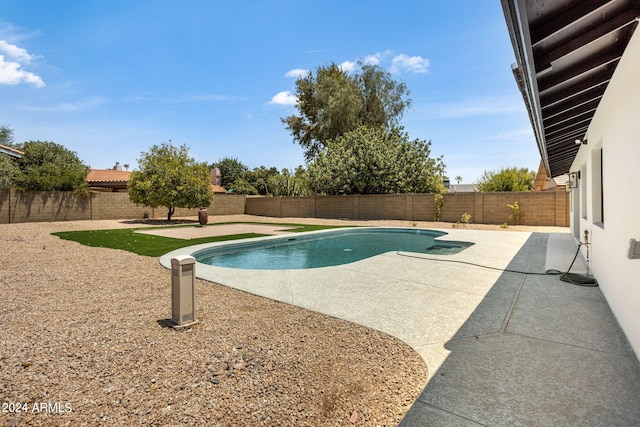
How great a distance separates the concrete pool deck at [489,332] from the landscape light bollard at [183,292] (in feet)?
4.54

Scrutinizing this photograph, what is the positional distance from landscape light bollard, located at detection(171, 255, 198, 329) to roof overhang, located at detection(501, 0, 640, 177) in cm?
362

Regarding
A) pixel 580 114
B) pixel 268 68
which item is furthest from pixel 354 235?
pixel 580 114

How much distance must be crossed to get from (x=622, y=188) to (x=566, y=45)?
5.34ft

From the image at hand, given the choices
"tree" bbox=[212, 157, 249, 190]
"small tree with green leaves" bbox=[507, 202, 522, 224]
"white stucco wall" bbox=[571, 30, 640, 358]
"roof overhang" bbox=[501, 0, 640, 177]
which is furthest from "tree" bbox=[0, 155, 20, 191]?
"tree" bbox=[212, 157, 249, 190]

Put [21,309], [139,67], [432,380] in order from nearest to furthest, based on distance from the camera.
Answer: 1. [432,380]
2. [21,309]
3. [139,67]

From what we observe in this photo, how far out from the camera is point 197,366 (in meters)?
2.82

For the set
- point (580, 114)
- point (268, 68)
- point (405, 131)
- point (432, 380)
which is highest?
point (268, 68)

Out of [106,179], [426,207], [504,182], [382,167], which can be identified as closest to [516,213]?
[426,207]

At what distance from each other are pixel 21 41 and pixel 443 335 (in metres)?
18.5

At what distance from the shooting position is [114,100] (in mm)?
18422

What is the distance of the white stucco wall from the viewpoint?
112 inches

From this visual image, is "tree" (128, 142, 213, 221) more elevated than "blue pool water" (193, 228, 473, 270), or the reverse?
"tree" (128, 142, 213, 221)

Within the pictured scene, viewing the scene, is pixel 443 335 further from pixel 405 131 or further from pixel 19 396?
pixel 405 131

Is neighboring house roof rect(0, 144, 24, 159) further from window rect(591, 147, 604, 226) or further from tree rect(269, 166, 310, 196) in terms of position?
window rect(591, 147, 604, 226)
